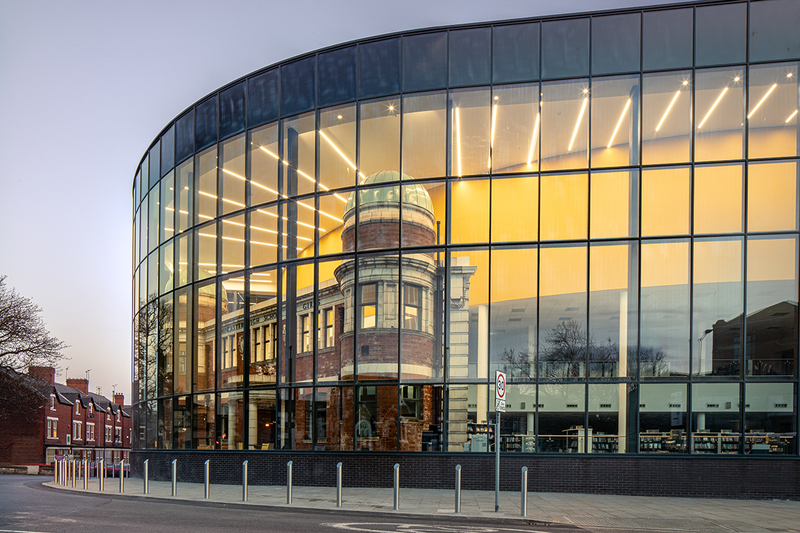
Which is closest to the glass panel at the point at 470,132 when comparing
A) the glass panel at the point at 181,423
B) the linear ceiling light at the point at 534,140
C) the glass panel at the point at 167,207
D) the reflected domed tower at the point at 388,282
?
the linear ceiling light at the point at 534,140

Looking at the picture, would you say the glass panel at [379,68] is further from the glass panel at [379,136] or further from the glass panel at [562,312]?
the glass panel at [562,312]

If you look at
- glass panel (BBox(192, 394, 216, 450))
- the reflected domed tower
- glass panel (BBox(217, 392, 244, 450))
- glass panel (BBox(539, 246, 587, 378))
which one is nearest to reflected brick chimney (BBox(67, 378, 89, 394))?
glass panel (BBox(192, 394, 216, 450))

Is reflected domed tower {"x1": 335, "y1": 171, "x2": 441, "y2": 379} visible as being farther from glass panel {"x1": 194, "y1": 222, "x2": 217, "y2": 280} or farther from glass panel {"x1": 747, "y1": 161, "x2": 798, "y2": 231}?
glass panel {"x1": 747, "y1": 161, "x2": 798, "y2": 231}

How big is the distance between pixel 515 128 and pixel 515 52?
2.18 meters

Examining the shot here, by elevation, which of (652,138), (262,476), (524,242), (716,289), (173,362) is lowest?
(262,476)

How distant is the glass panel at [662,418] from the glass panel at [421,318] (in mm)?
5462

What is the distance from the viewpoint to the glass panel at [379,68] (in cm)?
1870

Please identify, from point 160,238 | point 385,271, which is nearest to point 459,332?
point 385,271

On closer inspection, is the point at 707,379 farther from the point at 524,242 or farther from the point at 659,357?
the point at 524,242

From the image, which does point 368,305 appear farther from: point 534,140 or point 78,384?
point 78,384

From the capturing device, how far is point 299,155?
19844 millimetres

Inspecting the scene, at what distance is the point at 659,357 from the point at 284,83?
14143mm

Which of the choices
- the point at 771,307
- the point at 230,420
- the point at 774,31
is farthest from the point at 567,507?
the point at 774,31

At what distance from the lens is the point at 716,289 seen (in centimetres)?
1616
